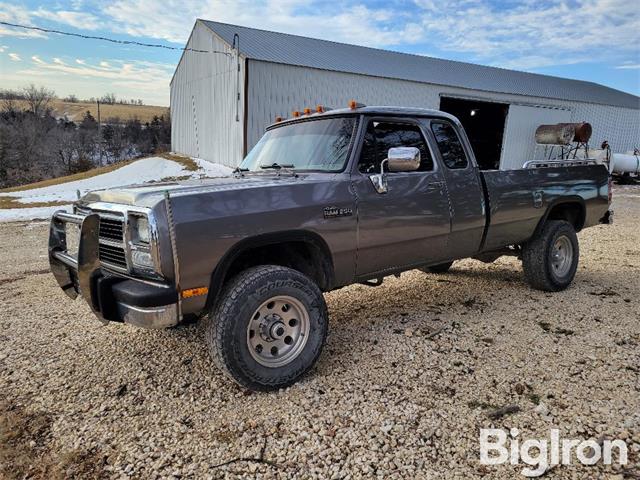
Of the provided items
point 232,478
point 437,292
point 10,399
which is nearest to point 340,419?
point 232,478

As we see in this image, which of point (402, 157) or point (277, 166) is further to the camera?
point (277, 166)

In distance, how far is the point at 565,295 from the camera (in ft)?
17.7

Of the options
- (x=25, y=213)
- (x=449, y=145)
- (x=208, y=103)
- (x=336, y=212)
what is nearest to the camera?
(x=336, y=212)

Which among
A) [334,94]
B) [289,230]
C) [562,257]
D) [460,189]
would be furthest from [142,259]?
[334,94]

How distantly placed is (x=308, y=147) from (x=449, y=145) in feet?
4.78

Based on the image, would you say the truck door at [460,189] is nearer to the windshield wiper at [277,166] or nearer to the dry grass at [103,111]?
the windshield wiper at [277,166]

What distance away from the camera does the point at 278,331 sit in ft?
10.5

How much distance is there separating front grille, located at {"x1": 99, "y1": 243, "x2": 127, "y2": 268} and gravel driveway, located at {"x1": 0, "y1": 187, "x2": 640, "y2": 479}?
36.3 inches

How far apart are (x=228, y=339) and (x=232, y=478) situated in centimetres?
84

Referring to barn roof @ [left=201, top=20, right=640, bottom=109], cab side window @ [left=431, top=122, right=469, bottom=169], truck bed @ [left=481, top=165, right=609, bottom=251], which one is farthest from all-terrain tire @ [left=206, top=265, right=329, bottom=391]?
barn roof @ [left=201, top=20, right=640, bottom=109]

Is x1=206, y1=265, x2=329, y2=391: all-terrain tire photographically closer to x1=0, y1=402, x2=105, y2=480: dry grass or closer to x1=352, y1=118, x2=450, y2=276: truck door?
x1=352, y1=118, x2=450, y2=276: truck door

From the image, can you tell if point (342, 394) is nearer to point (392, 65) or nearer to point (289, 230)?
point (289, 230)

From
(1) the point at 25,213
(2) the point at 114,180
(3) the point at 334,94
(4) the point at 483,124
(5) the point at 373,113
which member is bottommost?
(1) the point at 25,213

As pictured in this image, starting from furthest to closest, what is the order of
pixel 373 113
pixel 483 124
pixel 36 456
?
pixel 483 124
pixel 373 113
pixel 36 456
